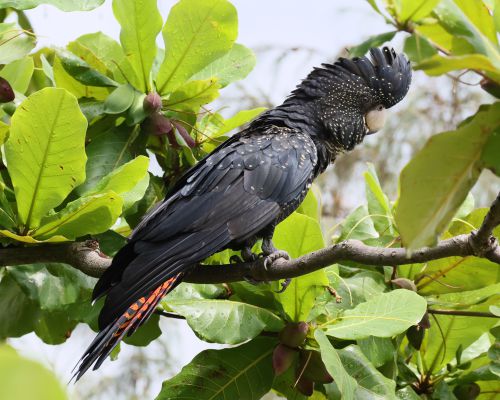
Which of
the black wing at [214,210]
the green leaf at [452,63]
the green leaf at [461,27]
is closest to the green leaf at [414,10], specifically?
the green leaf at [461,27]

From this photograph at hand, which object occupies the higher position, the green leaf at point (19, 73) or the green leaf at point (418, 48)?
the green leaf at point (418, 48)

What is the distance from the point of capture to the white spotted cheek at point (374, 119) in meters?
2.71

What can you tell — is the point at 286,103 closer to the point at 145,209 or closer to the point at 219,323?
the point at 145,209

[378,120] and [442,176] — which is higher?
[442,176]

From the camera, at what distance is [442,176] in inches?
50.1

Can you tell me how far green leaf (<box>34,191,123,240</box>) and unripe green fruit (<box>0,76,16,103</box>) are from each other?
1.24 ft

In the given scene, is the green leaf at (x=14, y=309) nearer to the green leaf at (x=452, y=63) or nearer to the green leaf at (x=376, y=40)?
the green leaf at (x=376, y=40)

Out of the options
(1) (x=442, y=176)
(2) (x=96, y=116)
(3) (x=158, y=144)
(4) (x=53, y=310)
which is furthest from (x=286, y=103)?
(1) (x=442, y=176)

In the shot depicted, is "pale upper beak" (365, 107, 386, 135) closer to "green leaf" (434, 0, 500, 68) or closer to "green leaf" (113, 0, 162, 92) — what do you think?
"green leaf" (113, 0, 162, 92)

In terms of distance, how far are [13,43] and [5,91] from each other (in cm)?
20

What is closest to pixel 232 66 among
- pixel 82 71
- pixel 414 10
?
pixel 82 71

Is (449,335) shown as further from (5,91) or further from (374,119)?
(5,91)

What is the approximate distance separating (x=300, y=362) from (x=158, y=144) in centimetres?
83

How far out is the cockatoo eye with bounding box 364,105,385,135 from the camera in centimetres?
271
